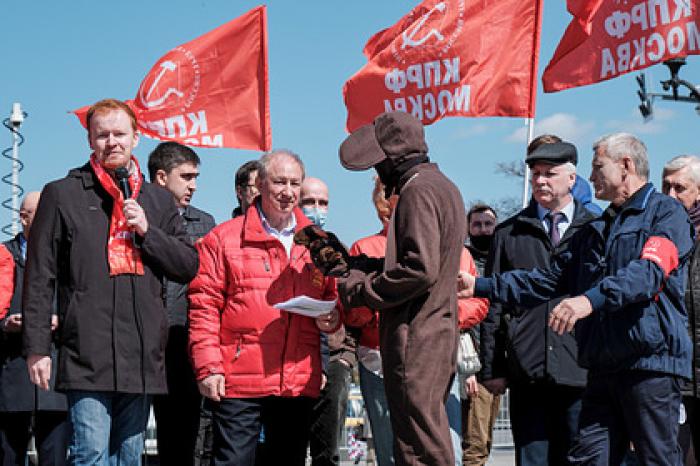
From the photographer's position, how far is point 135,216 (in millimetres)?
5363

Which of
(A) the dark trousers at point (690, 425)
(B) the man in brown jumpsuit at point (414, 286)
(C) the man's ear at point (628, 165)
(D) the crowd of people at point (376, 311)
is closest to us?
(B) the man in brown jumpsuit at point (414, 286)

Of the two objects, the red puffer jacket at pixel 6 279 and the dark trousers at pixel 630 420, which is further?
the red puffer jacket at pixel 6 279

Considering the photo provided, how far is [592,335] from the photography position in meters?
5.72

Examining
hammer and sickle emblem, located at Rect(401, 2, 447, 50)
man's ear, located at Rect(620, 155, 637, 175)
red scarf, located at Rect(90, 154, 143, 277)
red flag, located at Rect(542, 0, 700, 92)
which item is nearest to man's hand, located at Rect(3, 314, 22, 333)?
red scarf, located at Rect(90, 154, 143, 277)

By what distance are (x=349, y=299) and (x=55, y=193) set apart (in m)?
1.58

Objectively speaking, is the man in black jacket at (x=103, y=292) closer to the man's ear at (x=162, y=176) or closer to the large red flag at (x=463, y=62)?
the man's ear at (x=162, y=176)

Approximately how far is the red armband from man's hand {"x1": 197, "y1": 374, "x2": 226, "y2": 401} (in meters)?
2.32

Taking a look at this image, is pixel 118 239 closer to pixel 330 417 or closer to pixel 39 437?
pixel 330 417

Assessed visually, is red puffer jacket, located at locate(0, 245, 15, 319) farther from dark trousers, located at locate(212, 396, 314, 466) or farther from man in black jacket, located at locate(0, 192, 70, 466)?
dark trousers, located at locate(212, 396, 314, 466)

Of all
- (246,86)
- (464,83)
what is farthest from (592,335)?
(246,86)

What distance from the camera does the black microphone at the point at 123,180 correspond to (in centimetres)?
544

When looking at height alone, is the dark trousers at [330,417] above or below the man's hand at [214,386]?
below

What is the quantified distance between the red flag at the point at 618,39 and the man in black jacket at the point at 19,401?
4960 millimetres

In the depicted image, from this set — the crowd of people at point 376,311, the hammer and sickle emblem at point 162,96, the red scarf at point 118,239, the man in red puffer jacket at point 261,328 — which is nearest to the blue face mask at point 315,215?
the crowd of people at point 376,311
